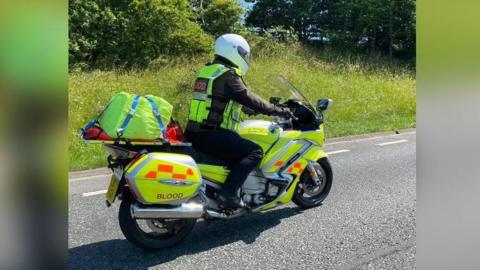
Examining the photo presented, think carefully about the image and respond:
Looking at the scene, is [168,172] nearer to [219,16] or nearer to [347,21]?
[219,16]

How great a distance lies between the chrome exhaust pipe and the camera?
343cm

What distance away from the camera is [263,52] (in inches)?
720

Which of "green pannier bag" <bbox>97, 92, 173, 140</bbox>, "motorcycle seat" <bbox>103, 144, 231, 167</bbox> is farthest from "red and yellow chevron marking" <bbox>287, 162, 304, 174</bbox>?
"green pannier bag" <bbox>97, 92, 173, 140</bbox>

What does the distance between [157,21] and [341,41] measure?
1222 cm

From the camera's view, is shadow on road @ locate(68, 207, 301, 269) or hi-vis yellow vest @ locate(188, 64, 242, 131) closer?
shadow on road @ locate(68, 207, 301, 269)

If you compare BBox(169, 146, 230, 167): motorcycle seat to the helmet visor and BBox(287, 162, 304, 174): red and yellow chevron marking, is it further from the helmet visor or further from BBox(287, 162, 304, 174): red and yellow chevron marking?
the helmet visor

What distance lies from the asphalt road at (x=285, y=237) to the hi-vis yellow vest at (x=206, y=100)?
101 cm

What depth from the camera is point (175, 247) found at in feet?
12.4

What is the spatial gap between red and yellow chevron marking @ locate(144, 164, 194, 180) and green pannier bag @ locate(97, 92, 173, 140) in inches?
9.2

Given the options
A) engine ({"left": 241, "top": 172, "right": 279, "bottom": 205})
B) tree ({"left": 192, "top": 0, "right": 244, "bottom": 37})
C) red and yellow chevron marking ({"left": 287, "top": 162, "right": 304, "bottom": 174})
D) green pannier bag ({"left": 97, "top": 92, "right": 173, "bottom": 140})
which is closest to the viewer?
green pannier bag ({"left": 97, "top": 92, "right": 173, "bottom": 140})

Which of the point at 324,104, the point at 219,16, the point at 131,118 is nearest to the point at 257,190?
the point at 324,104
